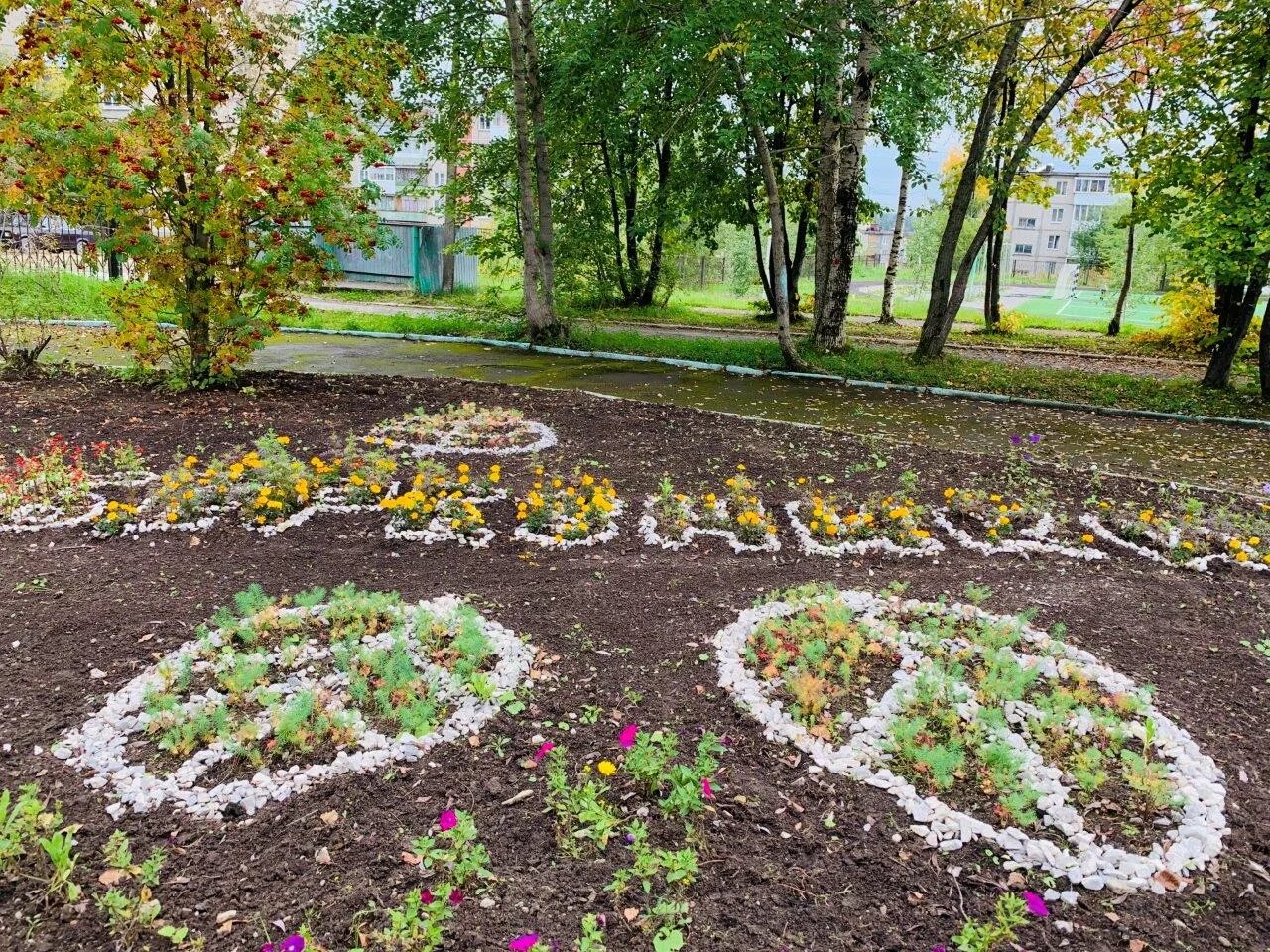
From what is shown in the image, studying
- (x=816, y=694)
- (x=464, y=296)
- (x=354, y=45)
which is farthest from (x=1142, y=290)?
(x=816, y=694)

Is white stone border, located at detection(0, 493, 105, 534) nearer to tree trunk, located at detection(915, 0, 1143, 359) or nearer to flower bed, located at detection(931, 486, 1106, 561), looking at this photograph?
flower bed, located at detection(931, 486, 1106, 561)

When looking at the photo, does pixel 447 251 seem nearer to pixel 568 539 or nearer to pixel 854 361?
pixel 854 361

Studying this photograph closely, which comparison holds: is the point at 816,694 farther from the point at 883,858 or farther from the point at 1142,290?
the point at 1142,290

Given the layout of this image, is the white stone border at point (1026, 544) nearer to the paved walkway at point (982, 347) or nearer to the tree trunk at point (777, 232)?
the tree trunk at point (777, 232)

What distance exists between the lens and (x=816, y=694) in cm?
266

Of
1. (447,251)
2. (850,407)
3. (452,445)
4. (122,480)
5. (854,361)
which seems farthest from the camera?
(447,251)

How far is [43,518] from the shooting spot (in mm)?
4117

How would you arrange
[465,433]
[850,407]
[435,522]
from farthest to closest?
[850,407]
[465,433]
[435,522]

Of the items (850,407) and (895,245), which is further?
(895,245)

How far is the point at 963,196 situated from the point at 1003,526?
613cm

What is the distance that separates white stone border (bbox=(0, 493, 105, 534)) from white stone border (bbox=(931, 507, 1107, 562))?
4428mm

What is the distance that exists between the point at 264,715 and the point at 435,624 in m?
0.68

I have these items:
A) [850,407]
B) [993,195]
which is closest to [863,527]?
[850,407]

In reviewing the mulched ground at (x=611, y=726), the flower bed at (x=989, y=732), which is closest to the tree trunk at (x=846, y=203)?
the mulched ground at (x=611, y=726)
